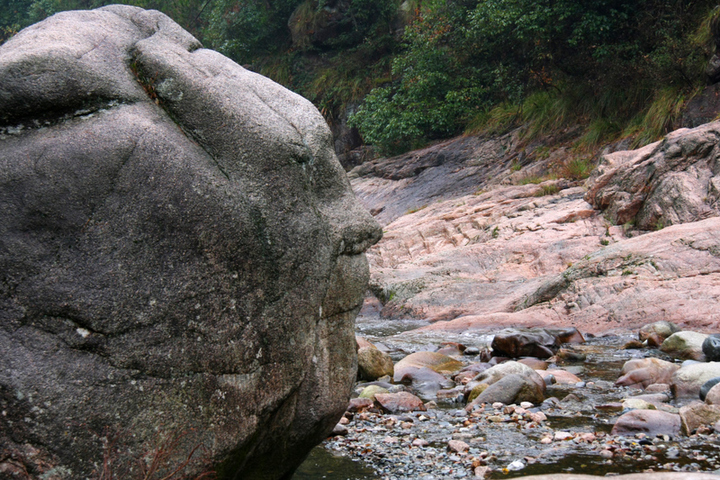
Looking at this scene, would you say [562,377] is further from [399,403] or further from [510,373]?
[399,403]

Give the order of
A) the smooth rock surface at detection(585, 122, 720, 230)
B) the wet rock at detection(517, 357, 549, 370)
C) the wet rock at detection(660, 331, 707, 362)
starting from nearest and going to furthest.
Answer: the wet rock at detection(660, 331, 707, 362) < the wet rock at detection(517, 357, 549, 370) < the smooth rock surface at detection(585, 122, 720, 230)

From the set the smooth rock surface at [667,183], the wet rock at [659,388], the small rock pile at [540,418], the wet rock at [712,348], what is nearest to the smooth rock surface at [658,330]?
the small rock pile at [540,418]

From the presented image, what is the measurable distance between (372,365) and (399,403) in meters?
1.29

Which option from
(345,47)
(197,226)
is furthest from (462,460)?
(345,47)

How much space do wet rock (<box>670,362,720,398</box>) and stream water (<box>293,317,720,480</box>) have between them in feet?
1.11

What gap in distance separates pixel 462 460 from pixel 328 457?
2.52ft

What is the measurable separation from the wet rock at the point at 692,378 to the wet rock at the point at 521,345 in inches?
77.4

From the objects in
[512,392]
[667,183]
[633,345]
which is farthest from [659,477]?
[667,183]

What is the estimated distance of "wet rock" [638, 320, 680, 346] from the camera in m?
6.66

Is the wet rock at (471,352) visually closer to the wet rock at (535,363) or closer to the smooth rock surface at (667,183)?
the wet rock at (535,363)

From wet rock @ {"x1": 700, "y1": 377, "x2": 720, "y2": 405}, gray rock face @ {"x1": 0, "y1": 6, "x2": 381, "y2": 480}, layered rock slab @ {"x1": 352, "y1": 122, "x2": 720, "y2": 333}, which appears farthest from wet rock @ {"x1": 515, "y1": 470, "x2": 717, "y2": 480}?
layered rock slab @ {"x1": 352, "y1": 122, "x2": 720, "y2": 333}

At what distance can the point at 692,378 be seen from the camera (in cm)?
466

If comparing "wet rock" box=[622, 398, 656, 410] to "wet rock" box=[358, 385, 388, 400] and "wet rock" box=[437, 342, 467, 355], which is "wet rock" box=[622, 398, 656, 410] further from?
"wet rock" box=[437, 342, 467, 355]

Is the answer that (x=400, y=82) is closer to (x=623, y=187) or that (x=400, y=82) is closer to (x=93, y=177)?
(x=623, y=187)
